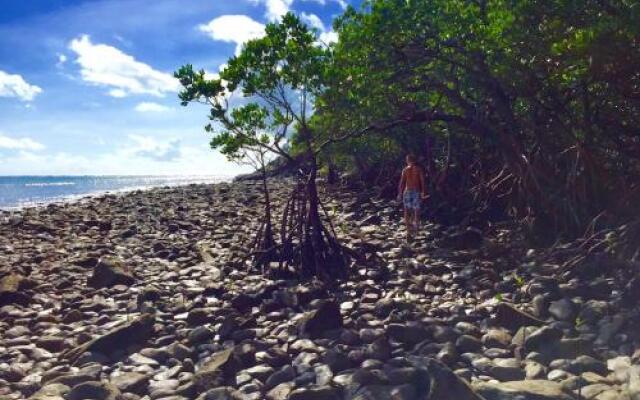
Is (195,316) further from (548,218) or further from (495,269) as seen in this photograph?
(548,218)

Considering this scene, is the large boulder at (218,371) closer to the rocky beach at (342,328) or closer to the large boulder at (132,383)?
the rocky beach at (342,328)

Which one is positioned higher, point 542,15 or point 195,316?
point 542,15

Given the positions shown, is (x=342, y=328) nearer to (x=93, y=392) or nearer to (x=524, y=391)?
(x=524, y=391)

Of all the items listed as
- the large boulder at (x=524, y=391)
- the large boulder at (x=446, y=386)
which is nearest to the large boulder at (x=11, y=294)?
the large boulder at (x=446, y=386)

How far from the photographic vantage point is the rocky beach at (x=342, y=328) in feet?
21.9

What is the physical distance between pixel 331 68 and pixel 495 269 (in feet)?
20.6

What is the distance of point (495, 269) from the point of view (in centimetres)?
1180

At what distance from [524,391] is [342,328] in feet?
12.3

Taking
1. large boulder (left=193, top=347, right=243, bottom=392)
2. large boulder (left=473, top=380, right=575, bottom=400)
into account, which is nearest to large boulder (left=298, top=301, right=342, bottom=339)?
large boulder (left=193, top=347, right=243, bottom=392)

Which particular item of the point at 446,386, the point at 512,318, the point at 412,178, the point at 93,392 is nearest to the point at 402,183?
the point at 412,178

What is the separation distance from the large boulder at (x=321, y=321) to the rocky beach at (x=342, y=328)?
0.08ft

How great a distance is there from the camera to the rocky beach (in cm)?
668

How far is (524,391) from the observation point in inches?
222

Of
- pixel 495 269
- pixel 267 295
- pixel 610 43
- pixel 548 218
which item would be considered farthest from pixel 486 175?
pixel 267 295
